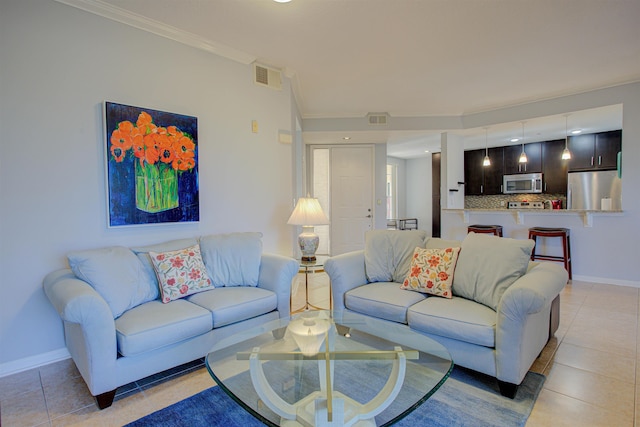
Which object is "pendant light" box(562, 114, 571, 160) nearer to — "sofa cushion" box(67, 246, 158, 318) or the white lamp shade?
the white lamp shade

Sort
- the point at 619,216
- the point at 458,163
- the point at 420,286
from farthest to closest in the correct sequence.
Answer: the point at 458,163 → the point at 619,216 → the point at 420,286

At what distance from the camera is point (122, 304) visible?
6.71 ft

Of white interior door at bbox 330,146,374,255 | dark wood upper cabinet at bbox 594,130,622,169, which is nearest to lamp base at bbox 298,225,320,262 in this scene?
white interior door at bbox 330,146,374,255

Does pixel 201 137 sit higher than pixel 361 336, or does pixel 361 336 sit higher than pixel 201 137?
pixel 201 137

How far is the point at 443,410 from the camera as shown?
1706 mm

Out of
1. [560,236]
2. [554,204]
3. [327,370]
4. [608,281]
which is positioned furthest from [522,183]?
[327,370]

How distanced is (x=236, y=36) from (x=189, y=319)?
2.42 metres

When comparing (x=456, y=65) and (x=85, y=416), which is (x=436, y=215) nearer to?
(x=456, y=65)

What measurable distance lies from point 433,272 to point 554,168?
19.2ft

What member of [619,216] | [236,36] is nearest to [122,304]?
[236,36]

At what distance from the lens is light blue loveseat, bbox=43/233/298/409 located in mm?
1735

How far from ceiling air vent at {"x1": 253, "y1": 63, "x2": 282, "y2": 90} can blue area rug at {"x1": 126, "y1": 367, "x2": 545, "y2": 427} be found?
9.51 ft

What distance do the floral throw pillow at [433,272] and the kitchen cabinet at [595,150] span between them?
5483mm

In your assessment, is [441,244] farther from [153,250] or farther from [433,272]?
[153,250]
